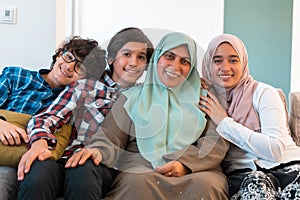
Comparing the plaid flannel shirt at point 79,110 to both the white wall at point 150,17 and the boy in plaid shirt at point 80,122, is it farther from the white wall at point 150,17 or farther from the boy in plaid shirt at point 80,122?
the white wall at point 150,17

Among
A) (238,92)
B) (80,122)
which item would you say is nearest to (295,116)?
(238,92)

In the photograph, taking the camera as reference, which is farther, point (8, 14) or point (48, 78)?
point (8, 14)

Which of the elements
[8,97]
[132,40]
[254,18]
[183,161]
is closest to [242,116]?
[183,161]

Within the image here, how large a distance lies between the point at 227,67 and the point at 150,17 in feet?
3.77

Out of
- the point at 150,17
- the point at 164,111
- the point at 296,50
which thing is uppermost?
the point at 150,17

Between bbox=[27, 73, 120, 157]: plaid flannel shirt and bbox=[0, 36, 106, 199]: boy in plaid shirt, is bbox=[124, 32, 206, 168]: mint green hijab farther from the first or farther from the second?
bbox=[0, 36, 106, 199]: boy in plaid shirt

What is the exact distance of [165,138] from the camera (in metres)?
1.46

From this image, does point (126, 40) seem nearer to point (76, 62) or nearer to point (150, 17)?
point (76, 62)

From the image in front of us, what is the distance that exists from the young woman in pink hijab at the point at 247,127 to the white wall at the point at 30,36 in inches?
34.7

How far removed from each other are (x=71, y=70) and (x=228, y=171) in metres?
0.80

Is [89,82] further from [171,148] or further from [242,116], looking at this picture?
[242,116]

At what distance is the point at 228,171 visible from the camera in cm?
151

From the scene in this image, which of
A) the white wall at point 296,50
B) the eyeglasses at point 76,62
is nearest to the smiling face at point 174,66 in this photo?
the eyeglasses at point 76,62

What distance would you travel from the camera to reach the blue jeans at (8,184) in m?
1.26
